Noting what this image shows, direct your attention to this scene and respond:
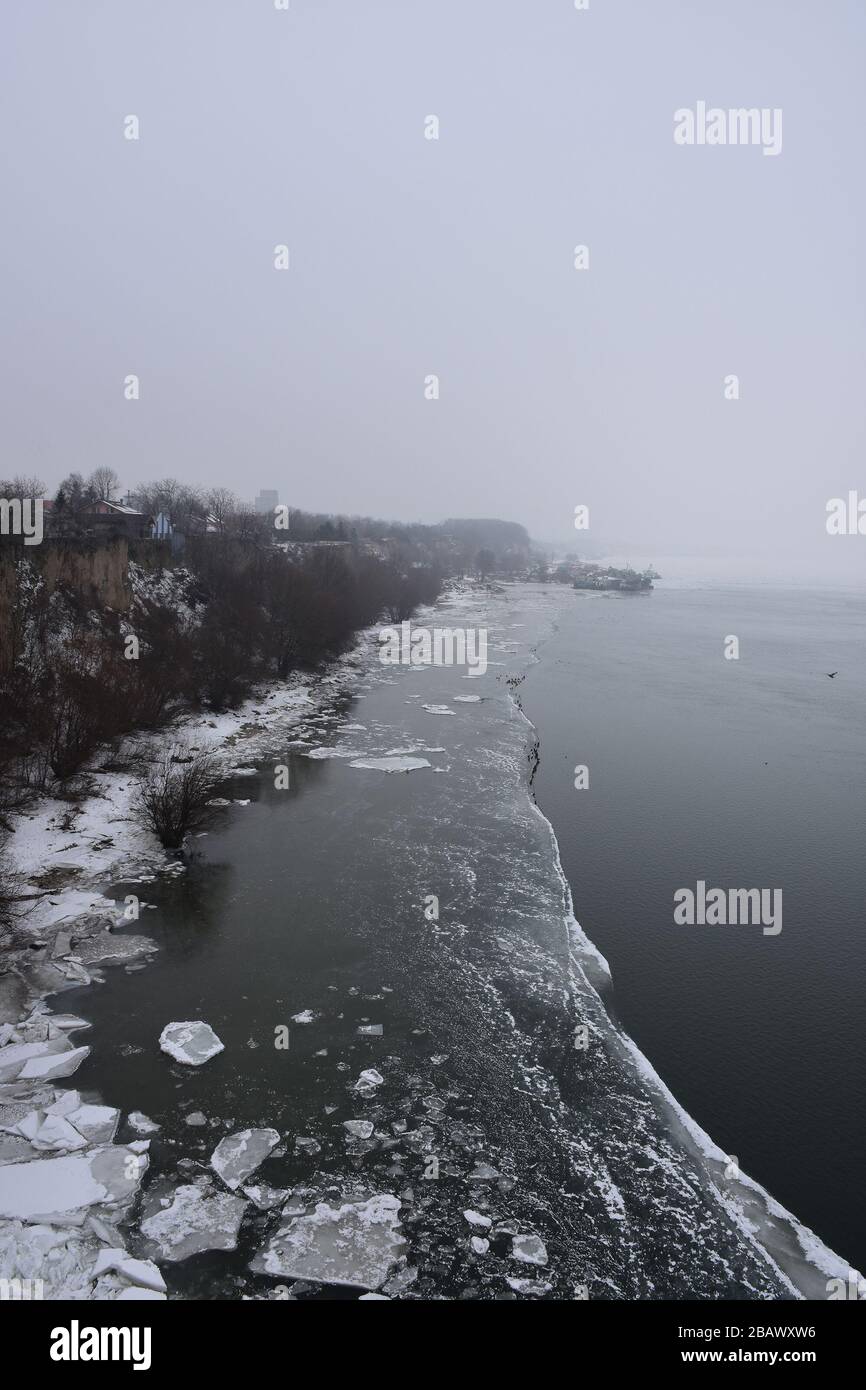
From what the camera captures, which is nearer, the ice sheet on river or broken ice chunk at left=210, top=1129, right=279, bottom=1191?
the ice sheet on river

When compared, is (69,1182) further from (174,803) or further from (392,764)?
(392,764)

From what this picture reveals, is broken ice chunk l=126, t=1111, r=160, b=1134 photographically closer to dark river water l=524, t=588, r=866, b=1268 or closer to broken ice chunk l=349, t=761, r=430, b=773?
dark river water l=524, t=588, r=866, b=1268

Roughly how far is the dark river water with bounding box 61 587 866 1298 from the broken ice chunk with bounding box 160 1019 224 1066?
0.13 meters

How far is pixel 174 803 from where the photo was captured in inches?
575

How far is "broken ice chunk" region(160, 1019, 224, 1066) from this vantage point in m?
8.38

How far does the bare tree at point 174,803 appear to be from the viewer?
1413 cm

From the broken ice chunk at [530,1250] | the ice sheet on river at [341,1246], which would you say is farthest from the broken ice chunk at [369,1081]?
the broken ice chunk at [530,1250]

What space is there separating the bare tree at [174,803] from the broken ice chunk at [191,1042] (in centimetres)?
565

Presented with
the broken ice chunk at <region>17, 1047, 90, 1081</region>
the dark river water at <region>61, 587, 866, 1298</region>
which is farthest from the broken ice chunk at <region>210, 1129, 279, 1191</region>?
the broken ice chunk at <region>17, 1047, 90, 1081</region>

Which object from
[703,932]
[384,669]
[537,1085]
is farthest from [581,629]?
[537,1085]

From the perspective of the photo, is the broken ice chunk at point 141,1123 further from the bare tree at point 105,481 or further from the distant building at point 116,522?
the bare tree at point 105,481

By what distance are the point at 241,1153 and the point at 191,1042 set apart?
189cm
